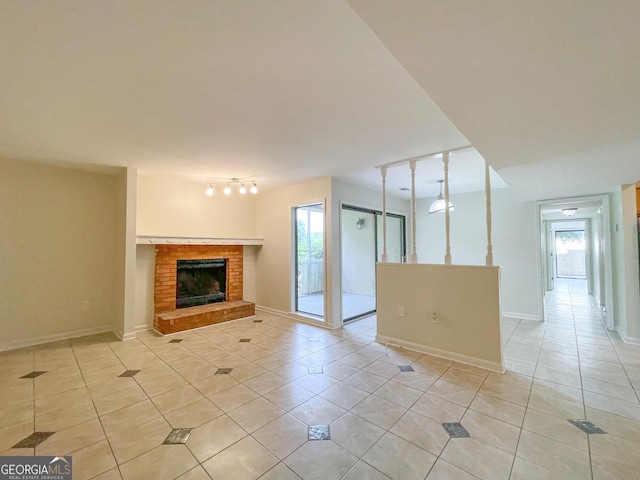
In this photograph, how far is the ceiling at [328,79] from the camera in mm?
1119

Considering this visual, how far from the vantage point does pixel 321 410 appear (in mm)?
2086

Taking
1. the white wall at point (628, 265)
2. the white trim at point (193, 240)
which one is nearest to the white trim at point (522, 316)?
the white wall at point (628, 265)

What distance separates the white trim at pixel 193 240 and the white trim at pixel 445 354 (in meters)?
3.06

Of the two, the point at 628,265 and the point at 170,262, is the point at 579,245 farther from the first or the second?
the point at 170,262

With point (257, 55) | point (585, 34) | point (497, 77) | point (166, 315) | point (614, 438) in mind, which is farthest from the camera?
point (166, 315)

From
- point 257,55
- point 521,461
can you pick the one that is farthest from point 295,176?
point 521,461

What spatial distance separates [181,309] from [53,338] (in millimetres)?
1630

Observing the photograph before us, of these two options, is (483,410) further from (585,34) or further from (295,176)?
(295,176)

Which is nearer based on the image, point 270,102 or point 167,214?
point 270,102

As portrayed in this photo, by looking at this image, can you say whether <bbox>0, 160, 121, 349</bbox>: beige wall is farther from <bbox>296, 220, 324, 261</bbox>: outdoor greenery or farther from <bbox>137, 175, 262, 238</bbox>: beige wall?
<bbox>296, 220, 324, 261</bbox>: outdoor greenery

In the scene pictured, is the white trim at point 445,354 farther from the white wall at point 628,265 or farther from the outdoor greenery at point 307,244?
the white wall at point 628,265

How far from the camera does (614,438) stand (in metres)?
1.75

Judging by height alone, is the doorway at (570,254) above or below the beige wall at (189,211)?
below

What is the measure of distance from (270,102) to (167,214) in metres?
3.42
